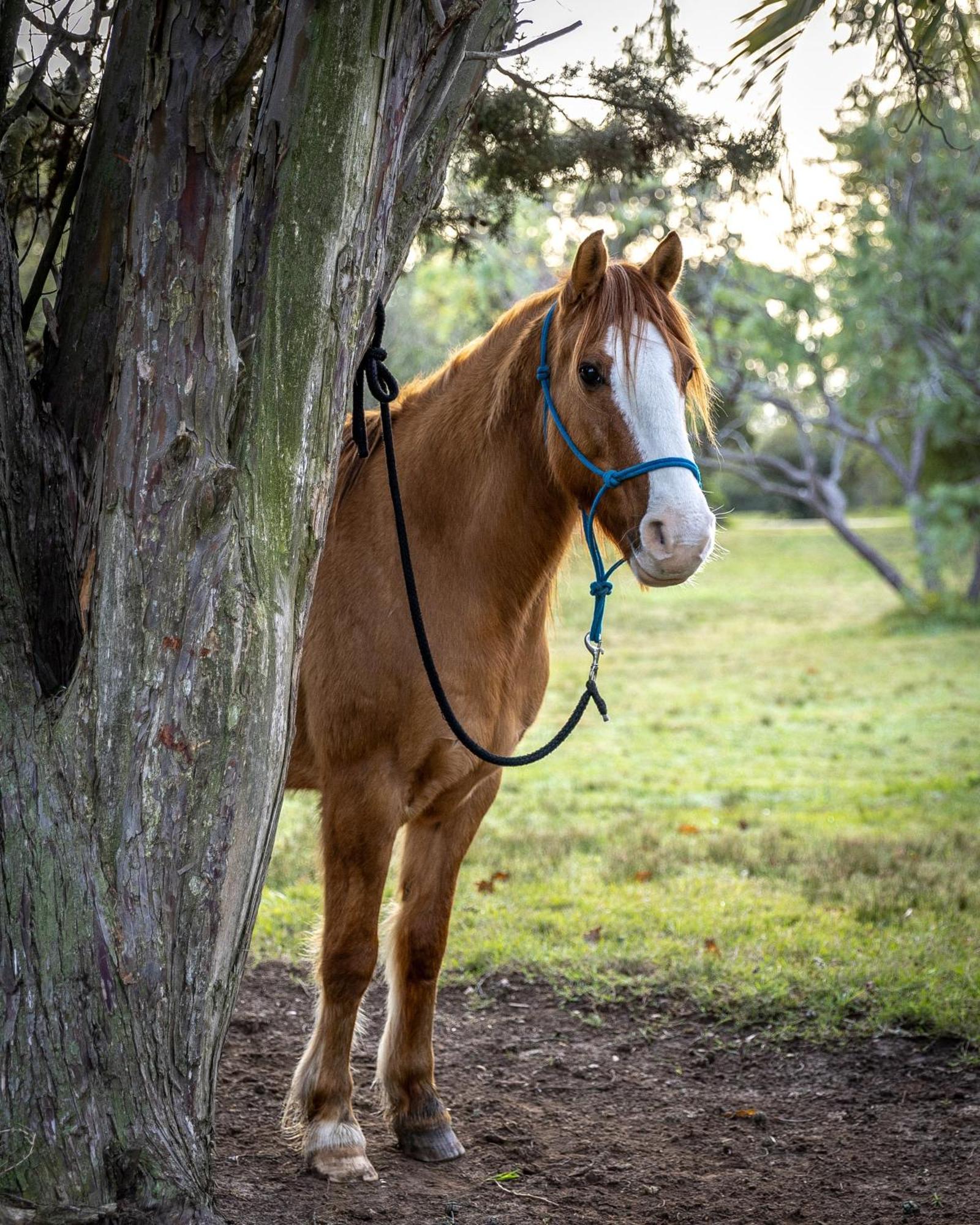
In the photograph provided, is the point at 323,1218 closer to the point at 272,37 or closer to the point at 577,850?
the point at 272,37

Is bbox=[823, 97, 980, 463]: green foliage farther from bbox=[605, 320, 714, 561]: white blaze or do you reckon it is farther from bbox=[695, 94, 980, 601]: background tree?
bbox=[605, 320, 714, 561]: white blaze

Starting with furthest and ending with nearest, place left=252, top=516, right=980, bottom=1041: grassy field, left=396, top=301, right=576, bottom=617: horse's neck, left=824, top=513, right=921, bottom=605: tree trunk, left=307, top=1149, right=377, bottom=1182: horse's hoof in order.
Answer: left=824, top=513, right=921, bottom=605: tree trunk
left=252, top=516, right=980, bottom=1041: grassy field
left=396, top=301, right=576, bottom=617: horse's neck
left=307, top=1149, right=377, bottom=1182: horse's hoof

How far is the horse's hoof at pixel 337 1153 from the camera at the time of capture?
302 centimetres

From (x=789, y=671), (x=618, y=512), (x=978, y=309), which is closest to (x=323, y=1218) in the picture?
(x=618, y=512)

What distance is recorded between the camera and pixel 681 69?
159 inches

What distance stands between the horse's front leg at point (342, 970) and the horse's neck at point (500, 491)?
715 mm

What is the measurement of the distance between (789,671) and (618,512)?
10129 mm

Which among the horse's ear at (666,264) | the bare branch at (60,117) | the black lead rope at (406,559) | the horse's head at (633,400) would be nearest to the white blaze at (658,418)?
the horse's head at (633,400)

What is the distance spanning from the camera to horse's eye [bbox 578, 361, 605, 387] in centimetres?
278

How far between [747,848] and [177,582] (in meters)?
4.59

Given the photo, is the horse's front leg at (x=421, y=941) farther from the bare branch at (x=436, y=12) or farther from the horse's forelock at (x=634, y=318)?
the bare branch at (x=436, y=12)

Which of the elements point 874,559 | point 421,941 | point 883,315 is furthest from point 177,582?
point 874,559

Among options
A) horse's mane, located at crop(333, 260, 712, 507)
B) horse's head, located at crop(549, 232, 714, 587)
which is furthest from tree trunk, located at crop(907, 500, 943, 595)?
horse's head, located at crop(549, 232, 714, 587)

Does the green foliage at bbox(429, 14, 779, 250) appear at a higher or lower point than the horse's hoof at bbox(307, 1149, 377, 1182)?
higher
